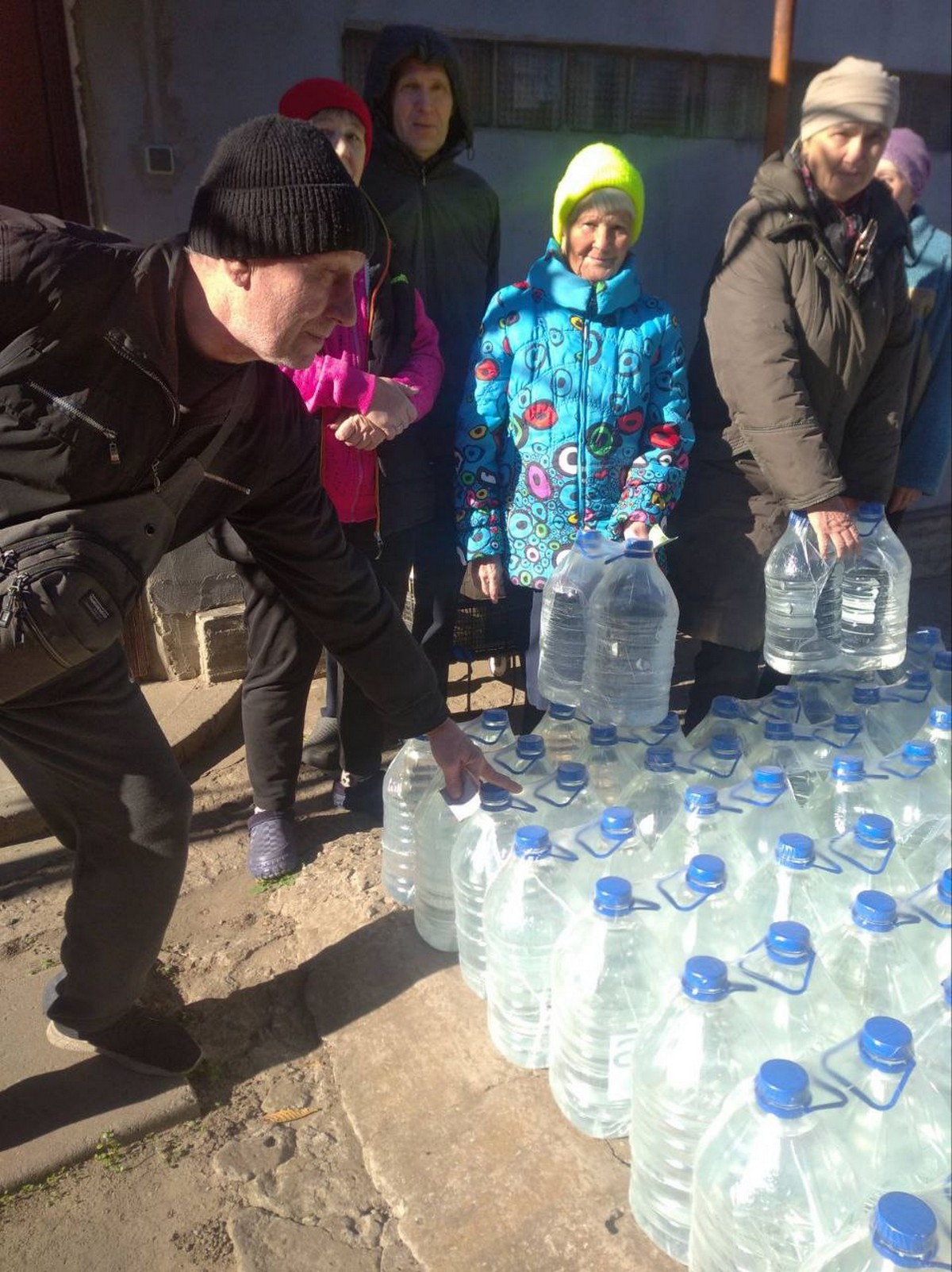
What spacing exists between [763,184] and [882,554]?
1320mm

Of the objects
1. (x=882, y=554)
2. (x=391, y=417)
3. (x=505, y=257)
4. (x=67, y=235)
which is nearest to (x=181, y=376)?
(x=67, y=235)

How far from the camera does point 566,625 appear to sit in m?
3.30

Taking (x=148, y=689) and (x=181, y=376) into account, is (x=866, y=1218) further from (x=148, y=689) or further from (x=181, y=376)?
(x=148, y=689)

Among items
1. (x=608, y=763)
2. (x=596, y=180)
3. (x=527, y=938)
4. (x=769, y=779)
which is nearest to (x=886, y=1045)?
(x=769, y=779)

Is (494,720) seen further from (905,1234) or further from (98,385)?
(905,1234)

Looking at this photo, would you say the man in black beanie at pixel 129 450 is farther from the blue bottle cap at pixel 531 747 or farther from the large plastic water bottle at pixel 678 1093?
the large plastic water bottle at pixel 678 1093

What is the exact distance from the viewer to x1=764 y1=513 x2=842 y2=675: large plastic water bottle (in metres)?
3.42

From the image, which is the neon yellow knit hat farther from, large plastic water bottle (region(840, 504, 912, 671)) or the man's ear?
the man's ear

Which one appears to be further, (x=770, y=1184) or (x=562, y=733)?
(x=562, y=733)

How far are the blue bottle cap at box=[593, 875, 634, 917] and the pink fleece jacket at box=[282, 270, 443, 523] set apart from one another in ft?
5.00

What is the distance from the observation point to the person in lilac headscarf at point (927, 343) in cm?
388

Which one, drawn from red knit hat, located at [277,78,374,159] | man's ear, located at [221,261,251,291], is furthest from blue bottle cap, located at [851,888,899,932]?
red knit hat, located at [277,78,374,159]

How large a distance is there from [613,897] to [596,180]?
2.10 m

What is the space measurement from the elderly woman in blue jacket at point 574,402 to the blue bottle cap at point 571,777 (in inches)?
30.7
